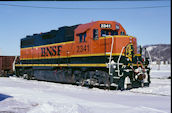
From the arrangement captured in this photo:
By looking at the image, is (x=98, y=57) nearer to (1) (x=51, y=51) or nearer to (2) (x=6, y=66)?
(1) (x=51, y=51)

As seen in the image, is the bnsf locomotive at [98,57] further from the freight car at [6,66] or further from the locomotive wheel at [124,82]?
the freight car at [6,66]

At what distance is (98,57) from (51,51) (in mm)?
5087

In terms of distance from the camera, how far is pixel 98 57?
11.4m

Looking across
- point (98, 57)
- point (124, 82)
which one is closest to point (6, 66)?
point (98, 57)

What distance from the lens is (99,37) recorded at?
37.9ft

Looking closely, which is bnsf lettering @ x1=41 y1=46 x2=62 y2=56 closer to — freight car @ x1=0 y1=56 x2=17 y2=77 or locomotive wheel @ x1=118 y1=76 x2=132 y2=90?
locomotive wheel @ x1=118 y1=76 x2=132 y2=90

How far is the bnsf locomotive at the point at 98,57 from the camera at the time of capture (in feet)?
35.8

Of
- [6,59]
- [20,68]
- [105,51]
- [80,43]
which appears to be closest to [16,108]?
[105,51]

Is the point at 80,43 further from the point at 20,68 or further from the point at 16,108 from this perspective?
the point at 20,68

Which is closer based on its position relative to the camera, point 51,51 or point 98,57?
point 98,57

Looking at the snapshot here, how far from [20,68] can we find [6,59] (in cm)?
355

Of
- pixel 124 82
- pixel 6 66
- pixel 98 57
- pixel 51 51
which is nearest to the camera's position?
pixel 124 82

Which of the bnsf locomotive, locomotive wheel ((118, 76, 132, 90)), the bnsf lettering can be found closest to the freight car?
the bnsf lettering

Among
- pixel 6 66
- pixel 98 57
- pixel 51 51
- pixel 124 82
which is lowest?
pixel 124 82
